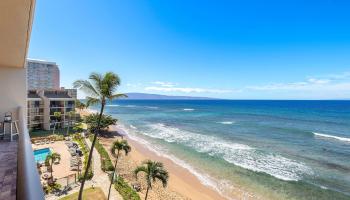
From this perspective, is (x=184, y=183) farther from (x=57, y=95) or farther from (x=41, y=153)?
(x=57, y=95)

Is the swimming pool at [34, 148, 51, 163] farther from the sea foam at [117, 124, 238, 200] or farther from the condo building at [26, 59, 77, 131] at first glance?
the condo building at [26, 59, 77, 131]

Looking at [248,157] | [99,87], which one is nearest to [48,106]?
[99,87]

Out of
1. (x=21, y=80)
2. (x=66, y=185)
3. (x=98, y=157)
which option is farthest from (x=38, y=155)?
(x=21, y=80)

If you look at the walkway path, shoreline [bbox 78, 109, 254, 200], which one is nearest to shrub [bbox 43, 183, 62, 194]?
the walkway path

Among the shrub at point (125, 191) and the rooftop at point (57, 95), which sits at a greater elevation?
the rooftop at point (57, 95)

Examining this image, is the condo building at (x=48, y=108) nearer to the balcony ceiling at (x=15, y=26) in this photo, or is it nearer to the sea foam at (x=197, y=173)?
the sea foam at (x=197, y=173)

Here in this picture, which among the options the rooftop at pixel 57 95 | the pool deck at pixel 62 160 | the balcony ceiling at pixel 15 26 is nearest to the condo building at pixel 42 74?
the rooftop at pixel 57 95

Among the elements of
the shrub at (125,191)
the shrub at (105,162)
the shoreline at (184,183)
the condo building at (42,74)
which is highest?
the condo building at (42,74)

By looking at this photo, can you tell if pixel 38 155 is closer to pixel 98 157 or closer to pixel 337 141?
pixel 98 157
